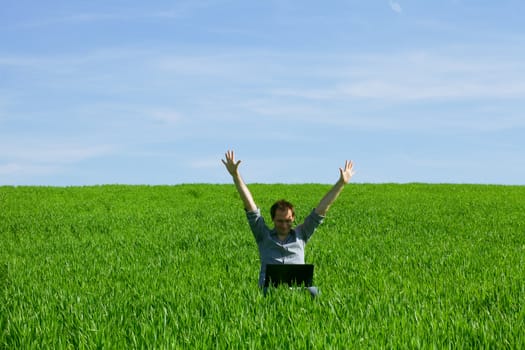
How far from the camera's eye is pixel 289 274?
741cm

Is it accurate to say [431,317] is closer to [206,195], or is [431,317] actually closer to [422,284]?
[422,284]

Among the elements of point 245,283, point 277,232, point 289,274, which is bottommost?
point 245,283

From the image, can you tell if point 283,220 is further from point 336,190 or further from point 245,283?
point 245,283

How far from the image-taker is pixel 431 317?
7.27 meters

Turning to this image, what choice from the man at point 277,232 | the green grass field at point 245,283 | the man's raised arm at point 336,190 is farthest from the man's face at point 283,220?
the green grass field at point 245,283

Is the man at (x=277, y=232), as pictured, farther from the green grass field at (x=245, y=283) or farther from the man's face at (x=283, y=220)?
the green grass field at (x=245, y=283)

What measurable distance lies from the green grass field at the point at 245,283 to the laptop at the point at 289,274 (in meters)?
0.26

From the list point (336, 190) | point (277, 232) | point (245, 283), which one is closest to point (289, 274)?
point (277, 232)

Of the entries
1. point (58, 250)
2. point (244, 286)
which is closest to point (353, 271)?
point (244, 286)

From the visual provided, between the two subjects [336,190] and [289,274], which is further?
[336,190]

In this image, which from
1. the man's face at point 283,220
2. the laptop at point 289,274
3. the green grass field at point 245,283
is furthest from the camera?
the man's face at point 283,220

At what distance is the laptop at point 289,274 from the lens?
23.8ft

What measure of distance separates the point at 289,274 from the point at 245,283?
2.71 m

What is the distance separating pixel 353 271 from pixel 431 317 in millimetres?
4602
